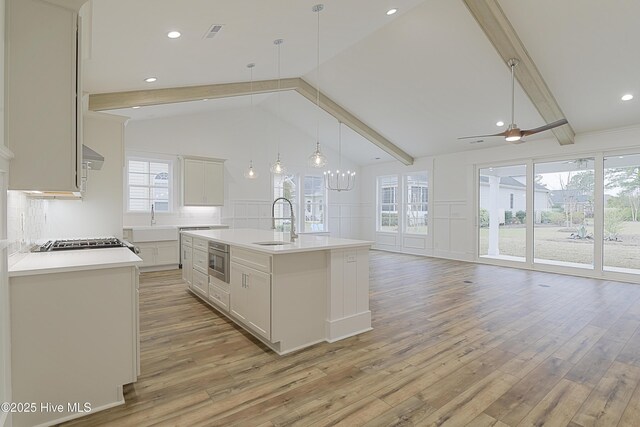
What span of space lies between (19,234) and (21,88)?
1054 mm

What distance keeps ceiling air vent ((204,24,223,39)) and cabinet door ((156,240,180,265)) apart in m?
4.36

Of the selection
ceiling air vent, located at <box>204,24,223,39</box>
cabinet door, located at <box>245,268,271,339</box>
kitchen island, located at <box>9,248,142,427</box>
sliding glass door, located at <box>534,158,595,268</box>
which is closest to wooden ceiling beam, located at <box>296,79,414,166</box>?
ceiling air vent, located at <box>204,24,223,39</box>

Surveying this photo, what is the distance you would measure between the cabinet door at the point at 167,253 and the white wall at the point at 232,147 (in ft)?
2.47

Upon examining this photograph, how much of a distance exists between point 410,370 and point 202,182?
6147 mm

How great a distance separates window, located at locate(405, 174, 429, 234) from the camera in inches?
360

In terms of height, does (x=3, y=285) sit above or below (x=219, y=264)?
above

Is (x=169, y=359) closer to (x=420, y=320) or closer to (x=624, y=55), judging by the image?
(x=420, y=320)

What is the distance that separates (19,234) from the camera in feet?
7.34

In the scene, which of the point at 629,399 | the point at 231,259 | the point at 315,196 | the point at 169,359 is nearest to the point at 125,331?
the point at 169,359

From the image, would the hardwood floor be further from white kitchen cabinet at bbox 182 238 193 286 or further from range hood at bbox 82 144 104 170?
range hood at bbox 82 144 104 170

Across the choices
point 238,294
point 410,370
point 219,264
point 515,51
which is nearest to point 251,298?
point 238,294

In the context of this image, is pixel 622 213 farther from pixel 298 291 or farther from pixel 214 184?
pixel 214 184

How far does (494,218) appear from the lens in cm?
769

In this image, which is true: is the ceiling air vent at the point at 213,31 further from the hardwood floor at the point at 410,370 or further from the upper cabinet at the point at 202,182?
the upper cabinet at the point at 202,182
